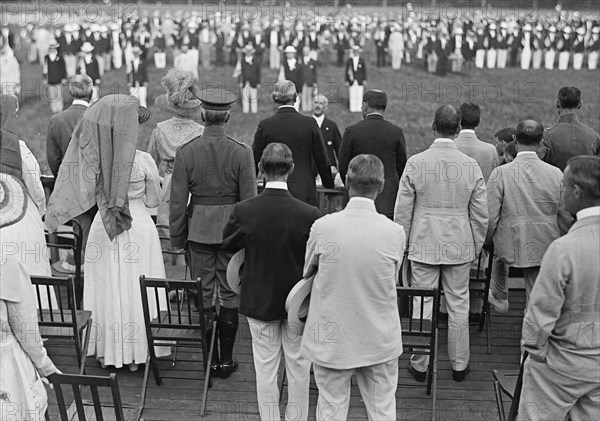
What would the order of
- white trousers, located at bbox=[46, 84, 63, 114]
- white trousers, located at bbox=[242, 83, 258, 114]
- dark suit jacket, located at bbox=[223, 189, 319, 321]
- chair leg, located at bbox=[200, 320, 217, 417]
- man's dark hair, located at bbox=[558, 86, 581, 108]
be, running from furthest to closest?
1. white trousers, located at bbox=[242, 83, 258, 114]
2. white trousers, located at bbox=[46, 84, 63, 114]
3. man's dark hair, located at bbox=[558, 86, 581, 108]
4. chair leg, located at bbox=[200, 320, 217, 417]
5. dark suit jacket, located at bbox=[223, 189, 319, 321]

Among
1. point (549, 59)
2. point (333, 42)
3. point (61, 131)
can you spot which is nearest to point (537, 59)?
point (549, 59)

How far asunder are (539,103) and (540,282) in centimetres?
1720

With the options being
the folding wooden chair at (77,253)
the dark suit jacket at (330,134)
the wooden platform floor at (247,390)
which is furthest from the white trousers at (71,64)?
the wooden platform floor at (247,390)

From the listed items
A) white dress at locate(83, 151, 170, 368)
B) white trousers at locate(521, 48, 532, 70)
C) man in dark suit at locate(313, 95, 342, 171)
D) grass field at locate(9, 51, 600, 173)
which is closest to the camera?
white dress at locate(83, 151, 170, 368)

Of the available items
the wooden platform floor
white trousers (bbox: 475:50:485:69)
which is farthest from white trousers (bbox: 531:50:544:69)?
the wooden platform floor

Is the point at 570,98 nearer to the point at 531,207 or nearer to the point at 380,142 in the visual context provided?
the point at 531,207

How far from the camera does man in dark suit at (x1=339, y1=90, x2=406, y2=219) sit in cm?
648

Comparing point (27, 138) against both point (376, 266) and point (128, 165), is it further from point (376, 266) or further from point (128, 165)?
point (376, 266)

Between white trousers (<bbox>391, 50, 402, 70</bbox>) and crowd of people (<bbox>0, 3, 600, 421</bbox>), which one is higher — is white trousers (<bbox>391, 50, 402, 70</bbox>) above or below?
below

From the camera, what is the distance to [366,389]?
13.6 feet

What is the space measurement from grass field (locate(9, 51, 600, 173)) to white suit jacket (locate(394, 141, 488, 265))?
8737 millimetres

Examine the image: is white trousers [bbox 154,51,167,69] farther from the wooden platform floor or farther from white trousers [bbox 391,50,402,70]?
the wooden platform floor

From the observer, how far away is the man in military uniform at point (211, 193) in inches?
211

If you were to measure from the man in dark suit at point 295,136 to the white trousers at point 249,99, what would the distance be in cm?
1195
